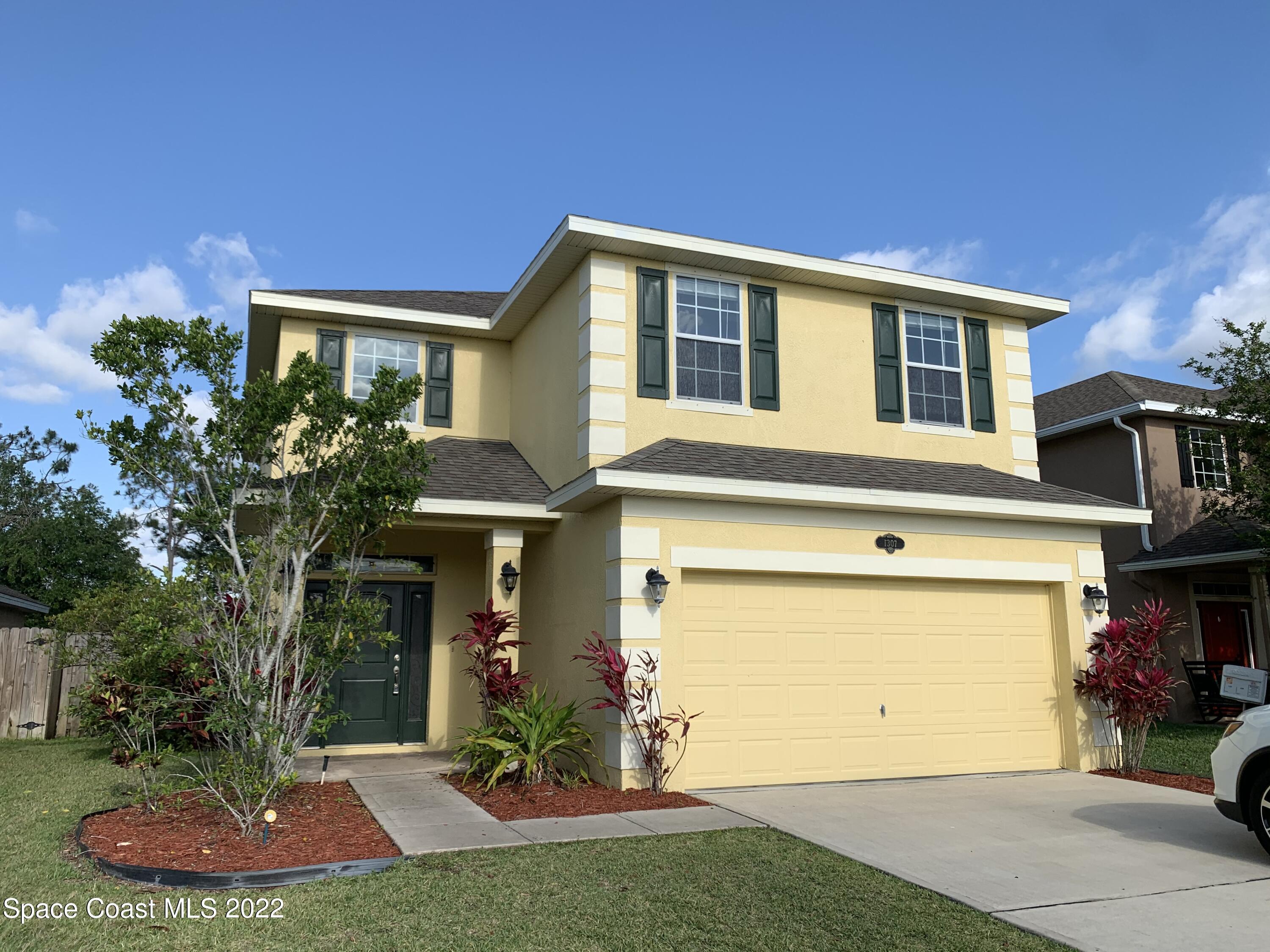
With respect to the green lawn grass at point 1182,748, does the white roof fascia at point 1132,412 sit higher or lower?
higher

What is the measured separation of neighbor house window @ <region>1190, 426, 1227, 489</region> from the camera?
52.1ft

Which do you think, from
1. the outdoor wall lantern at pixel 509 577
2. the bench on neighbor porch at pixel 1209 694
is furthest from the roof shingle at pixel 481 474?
the bench on neighbor porch at pixel 1209 694

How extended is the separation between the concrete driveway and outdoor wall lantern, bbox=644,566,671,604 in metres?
1.97

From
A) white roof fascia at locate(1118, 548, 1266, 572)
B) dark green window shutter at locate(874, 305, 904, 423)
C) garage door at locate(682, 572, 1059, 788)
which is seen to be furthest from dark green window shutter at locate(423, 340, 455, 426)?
white roof fascia at locate(1118, 548, 1266, 572)

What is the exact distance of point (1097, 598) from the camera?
10.6 metres

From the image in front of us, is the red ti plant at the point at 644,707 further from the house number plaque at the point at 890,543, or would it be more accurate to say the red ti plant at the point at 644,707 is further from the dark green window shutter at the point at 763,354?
the dark green window shutter at the point at 763,354

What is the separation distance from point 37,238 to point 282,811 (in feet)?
38.8

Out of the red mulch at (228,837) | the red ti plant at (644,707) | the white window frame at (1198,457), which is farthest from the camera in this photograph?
the white window frame at (1198,457)

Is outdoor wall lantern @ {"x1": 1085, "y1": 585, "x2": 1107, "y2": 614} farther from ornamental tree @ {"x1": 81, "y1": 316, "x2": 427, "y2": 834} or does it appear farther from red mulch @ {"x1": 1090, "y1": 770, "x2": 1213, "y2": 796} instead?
ornamental tree @ {"x1": 81, "y1": 316, "x2": 427, "y2": 834}

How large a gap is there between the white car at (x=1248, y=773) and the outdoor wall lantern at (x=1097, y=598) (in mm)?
4164

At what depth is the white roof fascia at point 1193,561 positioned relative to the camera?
14.0 meters

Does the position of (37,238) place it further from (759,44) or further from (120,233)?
(759,44)

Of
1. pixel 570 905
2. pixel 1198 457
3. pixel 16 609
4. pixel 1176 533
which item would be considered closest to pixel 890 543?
pixel 570 905

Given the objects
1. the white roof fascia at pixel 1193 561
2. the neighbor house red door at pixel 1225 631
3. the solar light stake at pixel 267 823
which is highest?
the white roof fascia at pixel 1193 561
